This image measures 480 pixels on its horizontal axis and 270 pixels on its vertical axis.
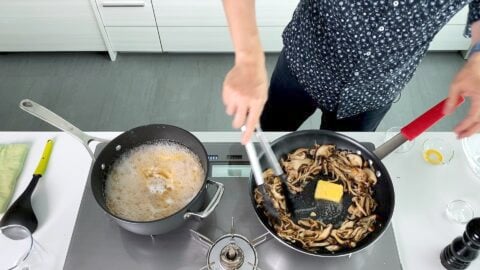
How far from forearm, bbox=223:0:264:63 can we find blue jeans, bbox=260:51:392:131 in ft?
1.41

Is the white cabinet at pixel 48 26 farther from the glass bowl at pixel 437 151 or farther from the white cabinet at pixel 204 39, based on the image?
the glass bowl at pixel 437 151

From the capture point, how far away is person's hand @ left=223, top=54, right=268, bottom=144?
69 cm

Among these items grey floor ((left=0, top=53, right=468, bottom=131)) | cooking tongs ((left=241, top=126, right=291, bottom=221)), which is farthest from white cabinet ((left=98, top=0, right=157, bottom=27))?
cooking tongs ((left=241, top=126, right=291, bottom=221))

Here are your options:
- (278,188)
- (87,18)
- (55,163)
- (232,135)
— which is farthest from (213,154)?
(87,18)

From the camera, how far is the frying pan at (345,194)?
795 millimetres

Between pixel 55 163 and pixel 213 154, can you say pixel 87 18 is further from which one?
pixel 213 154

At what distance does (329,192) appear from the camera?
87 centimetres

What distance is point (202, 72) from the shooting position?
228cm

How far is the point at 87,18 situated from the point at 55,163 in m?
1.39

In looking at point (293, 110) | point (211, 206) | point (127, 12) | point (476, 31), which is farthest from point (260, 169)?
point (127, 12)

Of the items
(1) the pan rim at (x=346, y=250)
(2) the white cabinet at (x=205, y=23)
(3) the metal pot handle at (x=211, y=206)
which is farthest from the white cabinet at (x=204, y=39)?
(3) the metal pot handle at (x=211, y=206)

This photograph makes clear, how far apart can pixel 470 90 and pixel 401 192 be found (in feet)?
0.93

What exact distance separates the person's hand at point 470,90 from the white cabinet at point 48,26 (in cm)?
185

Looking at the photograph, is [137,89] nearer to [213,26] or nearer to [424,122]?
[213,26]
